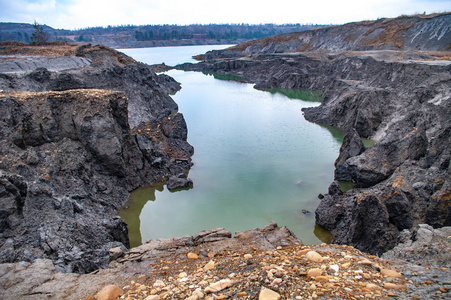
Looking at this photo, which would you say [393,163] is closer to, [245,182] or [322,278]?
[245,182]

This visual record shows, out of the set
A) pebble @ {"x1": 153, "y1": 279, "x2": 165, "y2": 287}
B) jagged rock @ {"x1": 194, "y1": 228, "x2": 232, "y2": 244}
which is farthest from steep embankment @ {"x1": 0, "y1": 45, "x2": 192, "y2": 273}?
pebble @ {"x1": 153, "y1": 279, "x2": 165, "y2": 287}

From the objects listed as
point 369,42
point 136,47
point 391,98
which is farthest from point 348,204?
point 136,47

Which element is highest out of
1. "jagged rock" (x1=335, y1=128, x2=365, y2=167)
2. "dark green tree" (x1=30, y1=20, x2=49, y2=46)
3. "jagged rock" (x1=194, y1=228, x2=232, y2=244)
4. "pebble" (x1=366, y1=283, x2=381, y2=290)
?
"dark green tree" (x1=30, y1=20, x2=49, y2=46)

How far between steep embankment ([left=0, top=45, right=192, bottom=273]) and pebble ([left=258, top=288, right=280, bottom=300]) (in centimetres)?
621

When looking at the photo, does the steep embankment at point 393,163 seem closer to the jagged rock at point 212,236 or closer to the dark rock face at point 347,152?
the dark rock face at point 347,152

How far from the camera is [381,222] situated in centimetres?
1115

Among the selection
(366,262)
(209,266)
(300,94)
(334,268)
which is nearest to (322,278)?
(334,268)

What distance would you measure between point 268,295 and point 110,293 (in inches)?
156

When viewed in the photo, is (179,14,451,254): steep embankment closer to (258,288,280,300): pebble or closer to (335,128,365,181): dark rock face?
(335,128,365,181): dark rock face

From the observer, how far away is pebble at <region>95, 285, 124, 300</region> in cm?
729

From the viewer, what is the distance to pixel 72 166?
14.8 m

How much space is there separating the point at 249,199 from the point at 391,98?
63.0 feet

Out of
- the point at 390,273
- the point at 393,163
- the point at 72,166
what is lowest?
the point at 72,166

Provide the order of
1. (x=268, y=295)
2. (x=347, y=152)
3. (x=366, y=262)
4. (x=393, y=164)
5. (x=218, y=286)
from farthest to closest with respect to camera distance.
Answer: (x=347, y=152) < (x=393, y=164) < (x=366, y=262) < (x=218, y=286) < (x=268, y=295)
